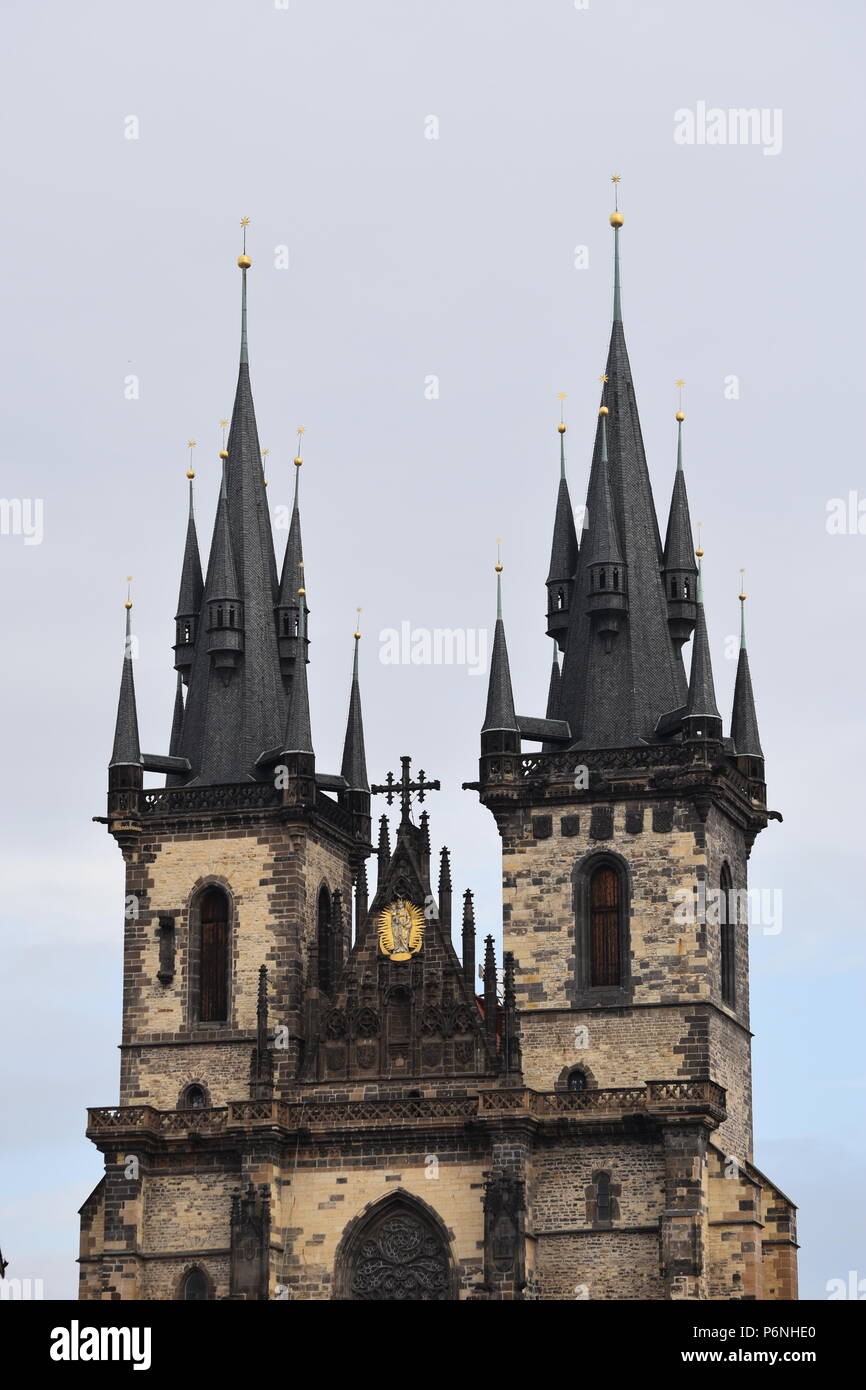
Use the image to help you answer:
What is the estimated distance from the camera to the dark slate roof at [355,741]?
248 feet

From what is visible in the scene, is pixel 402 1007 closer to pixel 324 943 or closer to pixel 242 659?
pixel 324 943

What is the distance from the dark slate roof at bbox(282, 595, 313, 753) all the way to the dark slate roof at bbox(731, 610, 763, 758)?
9670 millimetres

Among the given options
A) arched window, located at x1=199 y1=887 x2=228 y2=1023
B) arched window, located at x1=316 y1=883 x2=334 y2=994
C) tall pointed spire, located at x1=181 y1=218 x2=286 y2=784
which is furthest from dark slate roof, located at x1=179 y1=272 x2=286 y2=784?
arched window, located at x1=316 y1=883 x2=334 y2=994

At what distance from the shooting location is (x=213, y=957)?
235 feet

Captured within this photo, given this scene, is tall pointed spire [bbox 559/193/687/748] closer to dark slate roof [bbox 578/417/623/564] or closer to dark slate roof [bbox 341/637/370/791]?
dark slate roof [bbox 578/417/623/564]

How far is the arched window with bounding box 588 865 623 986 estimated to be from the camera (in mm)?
69250

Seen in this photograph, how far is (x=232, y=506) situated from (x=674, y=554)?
10377 mm

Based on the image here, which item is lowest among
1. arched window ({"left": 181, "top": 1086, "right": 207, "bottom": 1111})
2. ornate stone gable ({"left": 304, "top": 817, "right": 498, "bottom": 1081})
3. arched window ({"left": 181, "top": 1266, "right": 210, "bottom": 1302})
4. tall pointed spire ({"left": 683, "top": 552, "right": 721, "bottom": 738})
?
arched window ({"left": 181, "top": 1266, "right": 210, "bottom": 1302})

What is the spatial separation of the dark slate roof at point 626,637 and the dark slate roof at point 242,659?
6.82 metres

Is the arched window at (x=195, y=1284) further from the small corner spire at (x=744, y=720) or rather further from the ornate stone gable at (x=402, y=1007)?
the small corner spire at (x=744, y=720)

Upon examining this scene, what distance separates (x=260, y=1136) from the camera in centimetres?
6869
